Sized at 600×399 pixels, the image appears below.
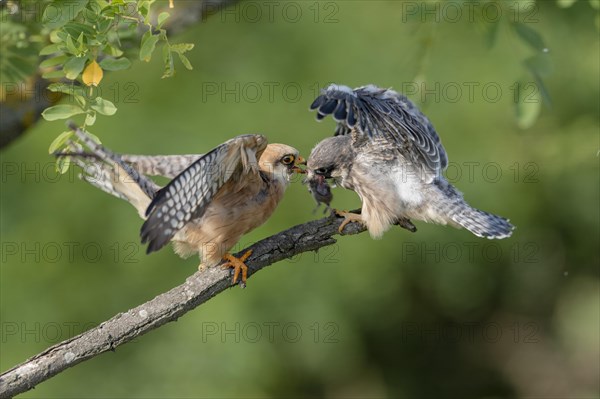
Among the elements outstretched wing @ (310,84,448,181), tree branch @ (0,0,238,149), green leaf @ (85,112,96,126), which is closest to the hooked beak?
outstretched wing @ (310,84,448,181)

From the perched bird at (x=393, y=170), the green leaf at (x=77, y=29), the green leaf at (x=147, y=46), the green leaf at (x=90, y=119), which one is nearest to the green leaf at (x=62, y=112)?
the green leaf at (x=90, y=119)

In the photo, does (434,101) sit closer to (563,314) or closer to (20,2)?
(563,314)

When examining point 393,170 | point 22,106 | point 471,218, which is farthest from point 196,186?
point 471,218

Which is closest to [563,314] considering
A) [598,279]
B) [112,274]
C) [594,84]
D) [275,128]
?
[598,279]

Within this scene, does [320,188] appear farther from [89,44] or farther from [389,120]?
[89,44]

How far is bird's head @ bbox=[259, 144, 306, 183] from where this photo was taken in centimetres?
484

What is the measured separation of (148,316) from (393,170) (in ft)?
5.95

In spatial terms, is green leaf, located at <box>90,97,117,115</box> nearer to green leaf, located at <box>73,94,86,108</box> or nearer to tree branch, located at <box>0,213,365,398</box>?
green leaf, located at <box>73,94,86,108</box>

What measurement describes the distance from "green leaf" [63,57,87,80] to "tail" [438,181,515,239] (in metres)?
2.22

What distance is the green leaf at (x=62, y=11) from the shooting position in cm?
329

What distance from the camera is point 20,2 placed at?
167 inches

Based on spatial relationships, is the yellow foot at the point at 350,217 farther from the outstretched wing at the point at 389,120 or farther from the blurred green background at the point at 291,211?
the blurred green background at the point at 291,211

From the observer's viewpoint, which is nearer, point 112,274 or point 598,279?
point 112,274

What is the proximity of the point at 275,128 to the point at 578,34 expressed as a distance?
115 inches
